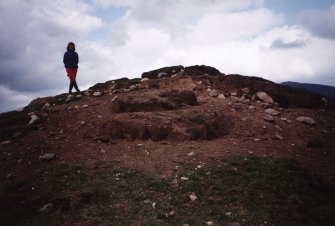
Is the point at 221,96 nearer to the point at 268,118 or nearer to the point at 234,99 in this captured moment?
the point at 234,99

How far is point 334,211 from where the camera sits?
21.1ft

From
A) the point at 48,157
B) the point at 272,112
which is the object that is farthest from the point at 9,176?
the point at 272,112

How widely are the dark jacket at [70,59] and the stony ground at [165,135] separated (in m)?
2.59

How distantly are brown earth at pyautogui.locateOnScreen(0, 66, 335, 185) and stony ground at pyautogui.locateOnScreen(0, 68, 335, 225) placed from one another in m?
0.02

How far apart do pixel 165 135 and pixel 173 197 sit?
3122mm

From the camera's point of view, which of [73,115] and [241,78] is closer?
[73,115]

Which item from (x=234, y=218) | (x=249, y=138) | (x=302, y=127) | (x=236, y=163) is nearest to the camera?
(x=234, y=218)

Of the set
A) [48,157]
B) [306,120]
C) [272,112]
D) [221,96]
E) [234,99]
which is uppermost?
[221,96]

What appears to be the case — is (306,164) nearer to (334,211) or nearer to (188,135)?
(334,211)

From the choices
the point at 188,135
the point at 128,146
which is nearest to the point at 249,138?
the point at 188,135

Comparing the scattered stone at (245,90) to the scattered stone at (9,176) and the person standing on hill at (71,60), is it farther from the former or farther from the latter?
the scattered stone at (9,176)

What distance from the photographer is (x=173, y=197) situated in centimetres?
677

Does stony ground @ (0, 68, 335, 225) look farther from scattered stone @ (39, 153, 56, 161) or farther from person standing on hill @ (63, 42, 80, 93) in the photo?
person standing on hill @ (63, 42, 80, 93)

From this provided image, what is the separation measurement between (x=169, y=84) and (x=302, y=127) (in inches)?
216
